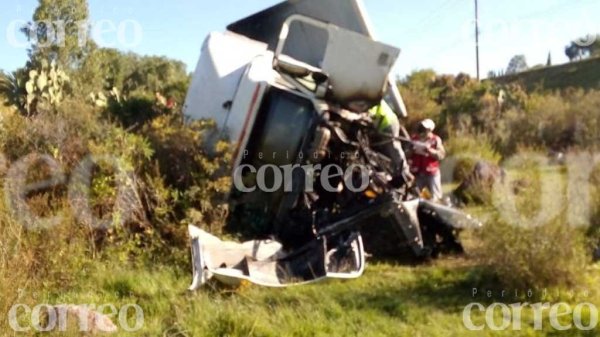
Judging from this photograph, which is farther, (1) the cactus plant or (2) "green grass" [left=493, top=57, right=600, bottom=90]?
(2) "green grass" [left=493, top=57, right=600, bottom=90]

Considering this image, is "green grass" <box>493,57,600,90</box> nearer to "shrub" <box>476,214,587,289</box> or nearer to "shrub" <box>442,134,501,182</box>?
"shrub" <box>442,134,501,182</box>

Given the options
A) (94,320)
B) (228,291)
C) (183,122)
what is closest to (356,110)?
(183,122)

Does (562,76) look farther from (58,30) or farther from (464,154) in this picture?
(58,30)

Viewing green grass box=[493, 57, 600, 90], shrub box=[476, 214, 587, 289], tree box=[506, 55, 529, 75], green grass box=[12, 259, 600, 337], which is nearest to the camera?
green grass box=[12, 259, 600, 337]

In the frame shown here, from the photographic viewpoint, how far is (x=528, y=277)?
228 inches

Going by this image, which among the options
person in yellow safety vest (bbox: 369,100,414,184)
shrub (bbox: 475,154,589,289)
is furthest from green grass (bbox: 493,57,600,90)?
shrub (bbox: 475,154,589,289)

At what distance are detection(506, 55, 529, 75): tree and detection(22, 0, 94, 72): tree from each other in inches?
1233

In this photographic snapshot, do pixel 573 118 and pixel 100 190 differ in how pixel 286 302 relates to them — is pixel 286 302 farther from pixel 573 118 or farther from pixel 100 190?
pixel 573 118

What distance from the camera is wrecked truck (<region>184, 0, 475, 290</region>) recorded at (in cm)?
689

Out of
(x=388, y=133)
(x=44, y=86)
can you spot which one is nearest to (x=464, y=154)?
(x=388, y=133)

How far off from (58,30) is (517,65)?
37160mm

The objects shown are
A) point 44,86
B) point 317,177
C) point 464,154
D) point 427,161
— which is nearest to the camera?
point 317,177

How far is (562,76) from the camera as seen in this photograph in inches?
1479

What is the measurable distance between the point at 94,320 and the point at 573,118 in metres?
15.8
